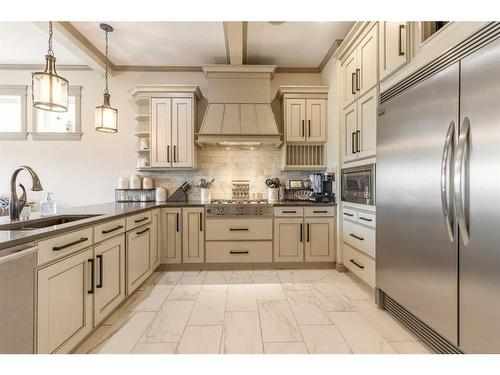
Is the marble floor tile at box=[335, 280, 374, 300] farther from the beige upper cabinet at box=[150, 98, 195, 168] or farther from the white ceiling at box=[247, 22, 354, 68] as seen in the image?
the white ceiling at box=[247, 22, 354, 68]

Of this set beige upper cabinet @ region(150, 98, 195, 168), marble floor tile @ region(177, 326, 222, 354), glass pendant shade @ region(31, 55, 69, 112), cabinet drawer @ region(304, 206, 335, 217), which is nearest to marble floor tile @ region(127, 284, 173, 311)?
marble floor tile @ region(177, 326, 222, 354)

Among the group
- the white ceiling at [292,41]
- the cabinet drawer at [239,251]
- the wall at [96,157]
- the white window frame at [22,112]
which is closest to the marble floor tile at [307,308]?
the cabinet drawer at [239,251]

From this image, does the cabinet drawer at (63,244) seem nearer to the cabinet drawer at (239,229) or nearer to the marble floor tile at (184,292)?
the marble floor tile at (184,292)

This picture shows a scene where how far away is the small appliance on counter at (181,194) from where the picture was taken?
396 cm

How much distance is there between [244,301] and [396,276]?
1.37 metres

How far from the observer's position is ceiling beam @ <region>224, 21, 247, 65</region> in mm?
2793

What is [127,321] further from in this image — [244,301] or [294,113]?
[294,113]

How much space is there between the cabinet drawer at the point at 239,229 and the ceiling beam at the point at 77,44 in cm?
274

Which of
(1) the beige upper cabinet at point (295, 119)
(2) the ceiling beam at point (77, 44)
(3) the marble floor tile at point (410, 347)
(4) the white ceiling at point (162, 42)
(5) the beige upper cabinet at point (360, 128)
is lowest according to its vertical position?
(3) the marble floor tile at point (410, 347)

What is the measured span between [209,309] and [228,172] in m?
2.23

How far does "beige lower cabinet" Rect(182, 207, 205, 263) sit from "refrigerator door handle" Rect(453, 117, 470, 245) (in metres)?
2.73

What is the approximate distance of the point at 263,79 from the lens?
3.78 metres

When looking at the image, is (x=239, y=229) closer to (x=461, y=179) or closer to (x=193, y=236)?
(x=193, y=236)
